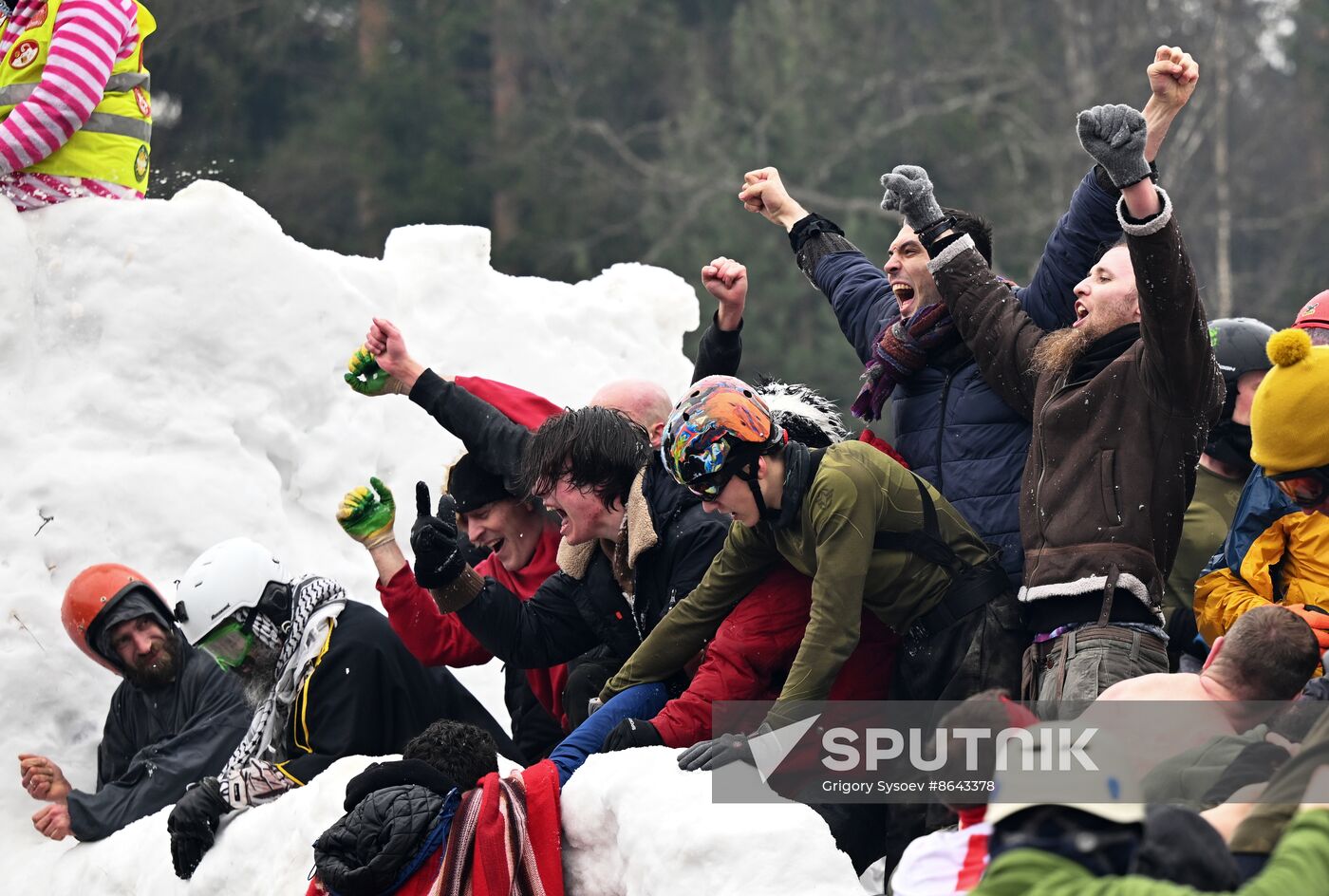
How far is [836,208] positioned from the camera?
2072 cm

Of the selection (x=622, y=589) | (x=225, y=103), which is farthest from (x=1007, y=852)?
(x=225, y=103)

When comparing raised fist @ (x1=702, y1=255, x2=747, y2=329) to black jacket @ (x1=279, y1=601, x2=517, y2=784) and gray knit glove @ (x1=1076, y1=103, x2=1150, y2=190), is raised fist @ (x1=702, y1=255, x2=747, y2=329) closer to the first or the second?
black jacket @ (x1=279, y1=601, x2=517, y2=784)

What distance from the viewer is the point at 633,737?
4332mm

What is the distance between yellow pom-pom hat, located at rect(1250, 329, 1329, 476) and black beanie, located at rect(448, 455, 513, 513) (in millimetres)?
2249

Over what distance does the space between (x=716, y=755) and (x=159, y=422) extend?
11.6 ft

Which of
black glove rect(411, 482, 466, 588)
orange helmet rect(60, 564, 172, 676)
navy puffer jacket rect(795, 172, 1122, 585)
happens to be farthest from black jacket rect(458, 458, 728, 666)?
orange helmet rect(60, 564, 172, 676)

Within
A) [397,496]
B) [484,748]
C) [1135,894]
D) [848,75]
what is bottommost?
[1135,894]

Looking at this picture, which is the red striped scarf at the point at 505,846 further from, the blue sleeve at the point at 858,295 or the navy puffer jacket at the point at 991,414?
the blue sleeve at the point at 858,295

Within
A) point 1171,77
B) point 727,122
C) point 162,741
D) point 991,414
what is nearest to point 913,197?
point 991,414

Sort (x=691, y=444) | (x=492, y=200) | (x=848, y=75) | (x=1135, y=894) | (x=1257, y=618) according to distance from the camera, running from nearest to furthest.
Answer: (x=1135, y=894), (x=1257, y=618), (x=691, y=444), (x=492, y=200), (x=848, y=75)

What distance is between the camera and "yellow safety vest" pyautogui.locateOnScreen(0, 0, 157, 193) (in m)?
6.44

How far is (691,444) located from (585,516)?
67 centimetres

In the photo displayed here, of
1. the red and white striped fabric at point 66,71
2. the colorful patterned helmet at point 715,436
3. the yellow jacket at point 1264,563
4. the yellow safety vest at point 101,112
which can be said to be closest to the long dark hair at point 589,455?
the colorful patterned helmet at point 715,436

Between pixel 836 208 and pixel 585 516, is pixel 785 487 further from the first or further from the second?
pixel 836 208
